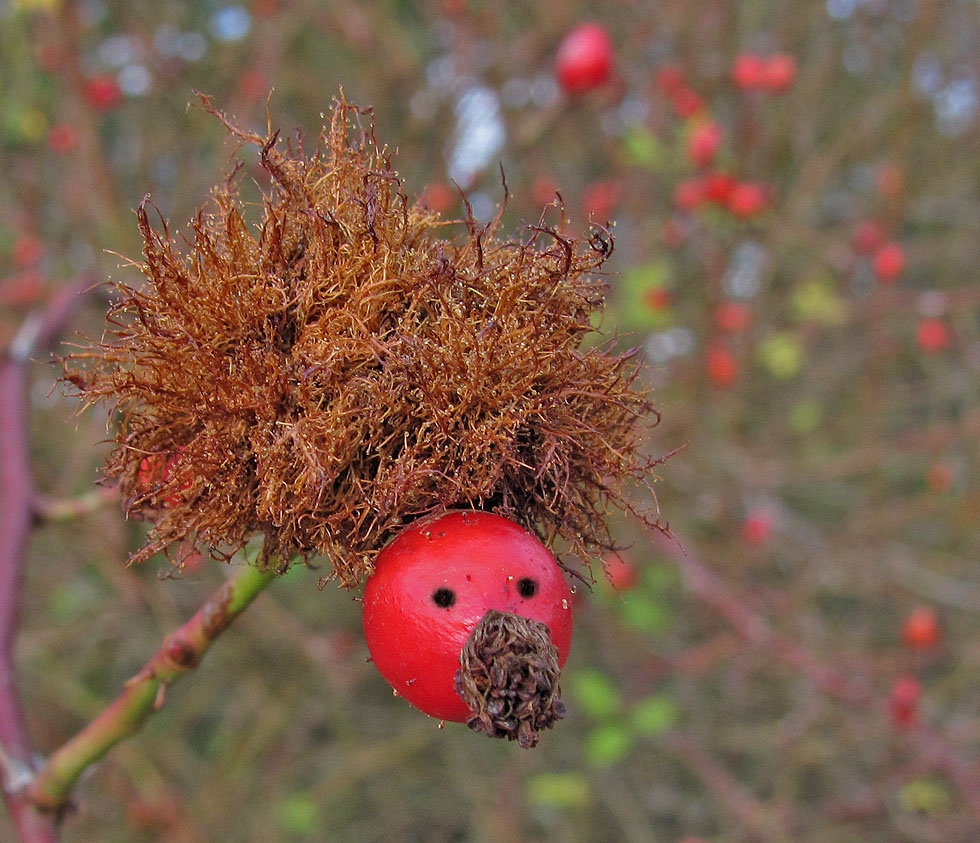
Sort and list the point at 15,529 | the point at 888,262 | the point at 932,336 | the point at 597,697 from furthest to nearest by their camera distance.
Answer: the point at 932,336, the point at 888,262, the point at 597,697, the point at 15,529

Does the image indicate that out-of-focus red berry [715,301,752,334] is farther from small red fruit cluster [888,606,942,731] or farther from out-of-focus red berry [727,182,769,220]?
small red fruit cluster [888,606,942,731]

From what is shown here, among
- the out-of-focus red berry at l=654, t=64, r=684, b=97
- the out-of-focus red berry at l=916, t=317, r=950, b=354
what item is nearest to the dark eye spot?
the out-of-focus red berry at l=654, t=64, r=684, b=97

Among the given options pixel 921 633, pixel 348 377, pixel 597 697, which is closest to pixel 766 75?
pixel 921 633

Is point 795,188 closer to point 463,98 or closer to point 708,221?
point 708,221

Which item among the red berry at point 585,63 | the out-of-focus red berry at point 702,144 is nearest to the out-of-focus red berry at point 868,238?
the out-of-focus red berry at point 702,144

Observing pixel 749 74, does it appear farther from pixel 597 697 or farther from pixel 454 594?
pixel 454 594

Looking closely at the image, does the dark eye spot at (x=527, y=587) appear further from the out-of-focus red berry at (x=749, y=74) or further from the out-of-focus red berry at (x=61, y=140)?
the out-of-focus red berry at (x=61, y=140)

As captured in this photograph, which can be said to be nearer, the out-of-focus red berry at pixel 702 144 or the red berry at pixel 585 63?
the red berry at pixel 585 63
